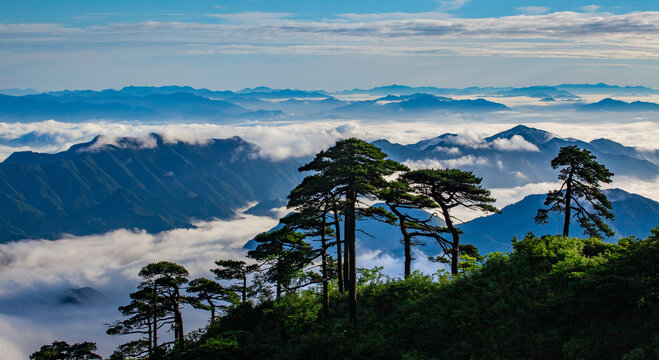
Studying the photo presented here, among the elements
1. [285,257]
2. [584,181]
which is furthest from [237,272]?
[584,181]

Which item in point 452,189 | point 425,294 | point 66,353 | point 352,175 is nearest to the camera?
point 352,175

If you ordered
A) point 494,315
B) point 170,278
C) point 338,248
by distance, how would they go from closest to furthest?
point 494,315
point 338,248
point 170,278

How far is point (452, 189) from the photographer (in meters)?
31.2

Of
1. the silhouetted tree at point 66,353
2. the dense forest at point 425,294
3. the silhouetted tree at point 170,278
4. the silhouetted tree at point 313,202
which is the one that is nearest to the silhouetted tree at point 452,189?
the dense forest at point 425,294

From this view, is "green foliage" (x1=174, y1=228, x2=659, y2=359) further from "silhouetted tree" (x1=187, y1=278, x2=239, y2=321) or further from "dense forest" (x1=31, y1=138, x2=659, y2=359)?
"silhouetted tree" (x1=187, y1=278, x2=239, y2=321)

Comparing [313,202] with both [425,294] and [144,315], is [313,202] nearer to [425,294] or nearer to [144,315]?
[425,294]

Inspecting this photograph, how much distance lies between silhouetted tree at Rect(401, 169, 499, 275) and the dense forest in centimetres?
10

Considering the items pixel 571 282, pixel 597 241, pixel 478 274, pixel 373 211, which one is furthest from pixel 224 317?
pixel 597 241

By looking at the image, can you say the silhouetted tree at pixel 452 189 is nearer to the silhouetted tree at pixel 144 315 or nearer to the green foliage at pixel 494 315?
the green foliage at pixel 494 315

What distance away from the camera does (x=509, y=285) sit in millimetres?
24750

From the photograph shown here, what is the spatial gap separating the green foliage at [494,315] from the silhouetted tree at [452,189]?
3897mm

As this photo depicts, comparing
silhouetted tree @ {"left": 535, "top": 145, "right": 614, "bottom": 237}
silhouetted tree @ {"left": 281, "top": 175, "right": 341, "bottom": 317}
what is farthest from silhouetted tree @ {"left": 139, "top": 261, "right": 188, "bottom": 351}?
silhouetted tree @ {"left": 535, "top": 145, "right": 614, "bottom": 237}

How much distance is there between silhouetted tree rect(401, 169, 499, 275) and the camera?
3047 cm

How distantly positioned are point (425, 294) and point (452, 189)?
756 centimetres
